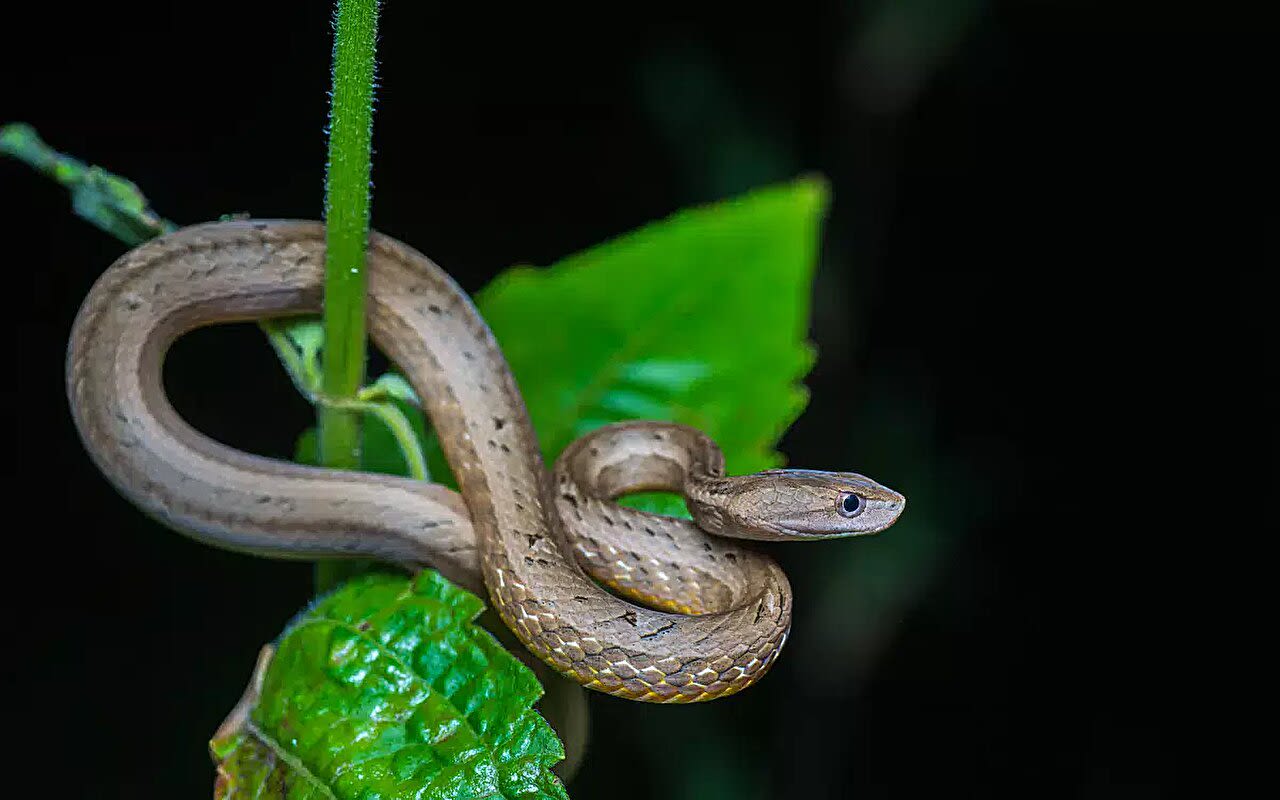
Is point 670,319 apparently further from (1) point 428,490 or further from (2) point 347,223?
(2) point 347,223

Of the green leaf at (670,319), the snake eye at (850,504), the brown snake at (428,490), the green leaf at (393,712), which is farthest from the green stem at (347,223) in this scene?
the snake eye at (850,504)

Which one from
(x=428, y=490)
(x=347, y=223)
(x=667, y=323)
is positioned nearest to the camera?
(x=347, y=223)

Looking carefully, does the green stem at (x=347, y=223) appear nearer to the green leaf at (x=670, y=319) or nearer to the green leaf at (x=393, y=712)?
the green leaf at (x=393, y=712)

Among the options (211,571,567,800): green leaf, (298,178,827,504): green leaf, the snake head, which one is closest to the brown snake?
the snake head

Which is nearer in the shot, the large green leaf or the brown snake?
the brown snake

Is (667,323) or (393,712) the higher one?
(667,323)

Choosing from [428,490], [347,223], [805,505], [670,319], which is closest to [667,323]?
[670,319]

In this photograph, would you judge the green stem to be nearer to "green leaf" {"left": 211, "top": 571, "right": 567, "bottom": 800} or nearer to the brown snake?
the brown snake
